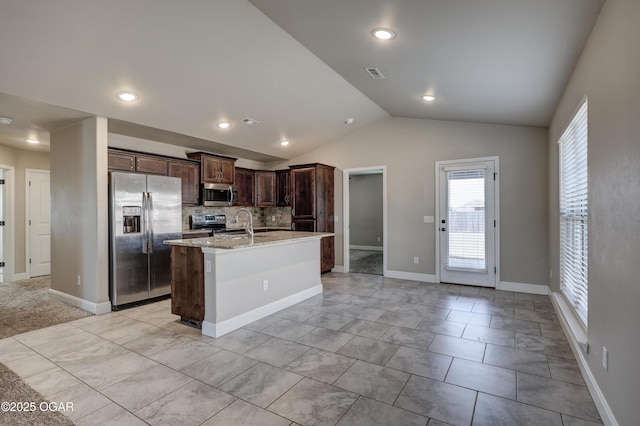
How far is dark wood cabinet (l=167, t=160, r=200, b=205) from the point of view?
17.5 feet

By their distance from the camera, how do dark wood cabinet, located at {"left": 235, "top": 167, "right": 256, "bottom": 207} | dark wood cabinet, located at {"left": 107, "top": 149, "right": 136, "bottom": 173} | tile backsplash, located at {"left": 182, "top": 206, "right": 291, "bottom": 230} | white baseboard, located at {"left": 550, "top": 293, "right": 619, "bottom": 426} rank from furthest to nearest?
tile backsplash, located at {"left": 182, "top": 206, "right": 291, "bottom": 230} < dark wood cabinet, located at {"left": 235, "top": 167, "right": 256, "bottom": 207} < dark wood cabinet, located at {"left": 107, "top": 149, "right": 136, "bottom": 173} < white baseboard, located at {"left": 550, "top": 293, "right": 619, "bottom": 426}

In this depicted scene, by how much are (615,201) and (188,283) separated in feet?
12.2

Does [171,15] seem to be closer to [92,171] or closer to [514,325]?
[92,171]

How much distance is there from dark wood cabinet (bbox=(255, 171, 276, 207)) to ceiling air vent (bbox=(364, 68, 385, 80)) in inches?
146

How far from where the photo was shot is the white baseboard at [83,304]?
13.7 ft

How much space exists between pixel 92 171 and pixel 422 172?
497cm

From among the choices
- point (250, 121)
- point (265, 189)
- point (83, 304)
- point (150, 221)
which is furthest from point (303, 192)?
point (83, 304)

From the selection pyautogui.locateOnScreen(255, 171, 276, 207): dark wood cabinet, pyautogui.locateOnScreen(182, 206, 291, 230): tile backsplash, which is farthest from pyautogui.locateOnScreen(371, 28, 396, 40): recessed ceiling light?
pyautogui.locateOnScreen(182, 206, 291, 230): tile backsplash

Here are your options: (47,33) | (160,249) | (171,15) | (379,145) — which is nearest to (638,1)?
(171,15)

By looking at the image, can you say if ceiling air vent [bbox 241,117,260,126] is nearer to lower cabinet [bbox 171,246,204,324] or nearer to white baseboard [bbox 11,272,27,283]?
lower cabinet [bbox 171,246,204,324]

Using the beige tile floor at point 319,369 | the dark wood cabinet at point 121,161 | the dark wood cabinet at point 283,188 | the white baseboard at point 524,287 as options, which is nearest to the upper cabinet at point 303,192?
the dark wood cabinet at point 283,188

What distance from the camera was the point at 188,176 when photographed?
5570 mm

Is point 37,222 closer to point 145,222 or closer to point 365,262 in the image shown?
point 145,222

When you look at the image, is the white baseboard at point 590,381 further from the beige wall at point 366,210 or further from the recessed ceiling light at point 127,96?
the beige wall at point 366,210
